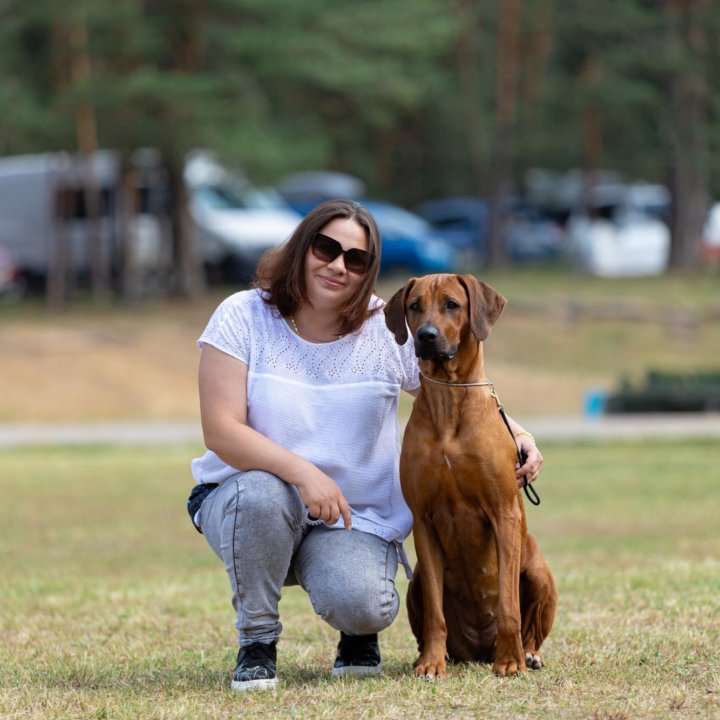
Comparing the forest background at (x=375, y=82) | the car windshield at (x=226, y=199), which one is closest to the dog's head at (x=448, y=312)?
the forest background at (x=375, y=82)

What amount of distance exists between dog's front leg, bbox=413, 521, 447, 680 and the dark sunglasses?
0.91 m

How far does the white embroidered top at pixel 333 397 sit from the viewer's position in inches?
191

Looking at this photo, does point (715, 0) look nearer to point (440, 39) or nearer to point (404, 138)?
point (440, 39)

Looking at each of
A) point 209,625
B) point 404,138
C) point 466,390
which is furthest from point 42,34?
point 466,390

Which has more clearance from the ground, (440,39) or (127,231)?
(440,39)

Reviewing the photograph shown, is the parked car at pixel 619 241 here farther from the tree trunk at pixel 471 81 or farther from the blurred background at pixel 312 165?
the tree trunk at pixel 471 81

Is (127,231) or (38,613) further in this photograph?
(127,231)

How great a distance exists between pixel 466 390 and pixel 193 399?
14708mm

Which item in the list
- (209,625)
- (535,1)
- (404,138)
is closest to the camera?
(209,625)

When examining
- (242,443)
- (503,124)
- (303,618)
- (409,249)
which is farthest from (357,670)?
(503,124)

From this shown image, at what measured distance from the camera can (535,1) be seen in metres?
28.2

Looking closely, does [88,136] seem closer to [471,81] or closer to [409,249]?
[409,249]

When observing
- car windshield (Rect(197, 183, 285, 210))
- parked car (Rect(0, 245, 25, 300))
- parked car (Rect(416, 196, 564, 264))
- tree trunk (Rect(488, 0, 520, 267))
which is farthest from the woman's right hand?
parked car (Rect(416, 196, 564, 264))

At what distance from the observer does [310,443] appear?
4.86m
